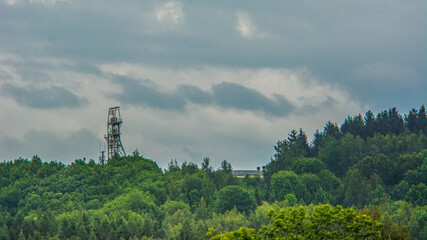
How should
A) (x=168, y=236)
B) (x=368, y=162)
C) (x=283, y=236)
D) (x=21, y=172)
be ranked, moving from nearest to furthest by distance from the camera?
1. (x=283, y=236)
2. (x=168, y=236)
3. (x=368, y=162)
4. (x=21, y=172)

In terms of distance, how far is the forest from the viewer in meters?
136

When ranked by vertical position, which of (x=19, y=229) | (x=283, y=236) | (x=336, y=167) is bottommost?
(x=283, y=236)

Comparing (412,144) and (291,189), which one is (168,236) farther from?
(412,144)

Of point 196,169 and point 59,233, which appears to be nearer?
point 59,233

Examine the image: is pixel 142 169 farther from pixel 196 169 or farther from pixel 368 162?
pixel 368 162

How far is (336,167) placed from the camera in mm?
186250

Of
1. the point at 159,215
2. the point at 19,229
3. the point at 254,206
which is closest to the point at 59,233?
the point at 19,229

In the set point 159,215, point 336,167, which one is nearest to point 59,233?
point 159,215

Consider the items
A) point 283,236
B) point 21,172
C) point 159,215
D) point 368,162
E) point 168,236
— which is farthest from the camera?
point 21,172

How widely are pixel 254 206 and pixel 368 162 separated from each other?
70.5 ft

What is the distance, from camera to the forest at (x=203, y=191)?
445ft

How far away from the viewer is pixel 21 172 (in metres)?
177

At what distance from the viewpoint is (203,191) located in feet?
555

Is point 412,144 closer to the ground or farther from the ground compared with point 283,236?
farther from the ground
